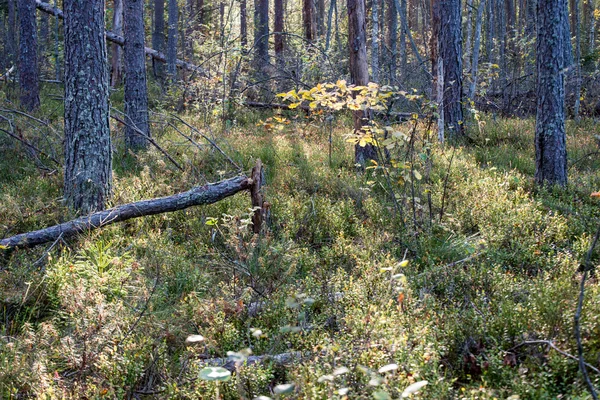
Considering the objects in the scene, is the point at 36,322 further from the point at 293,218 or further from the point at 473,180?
the point at 473,180

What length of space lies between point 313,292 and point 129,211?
2468 mm

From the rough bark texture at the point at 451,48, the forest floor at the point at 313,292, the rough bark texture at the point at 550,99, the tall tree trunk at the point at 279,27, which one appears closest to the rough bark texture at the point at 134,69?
the forest floor at the point at 313,292

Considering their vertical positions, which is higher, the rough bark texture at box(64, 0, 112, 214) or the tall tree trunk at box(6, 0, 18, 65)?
the tall tree trunk at box(6, 0, 18, 65)

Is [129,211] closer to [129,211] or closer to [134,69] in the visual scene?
[129,211]

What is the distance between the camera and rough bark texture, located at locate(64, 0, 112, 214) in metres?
6.17

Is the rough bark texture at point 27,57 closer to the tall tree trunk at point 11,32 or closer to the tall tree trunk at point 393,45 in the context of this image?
the tall tree trunk at point 11,32

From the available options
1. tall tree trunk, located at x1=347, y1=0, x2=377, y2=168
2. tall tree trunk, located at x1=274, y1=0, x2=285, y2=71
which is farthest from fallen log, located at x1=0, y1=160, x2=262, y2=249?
tall tree trunk, located at x1=274, y1=0, x2=285, y2=71

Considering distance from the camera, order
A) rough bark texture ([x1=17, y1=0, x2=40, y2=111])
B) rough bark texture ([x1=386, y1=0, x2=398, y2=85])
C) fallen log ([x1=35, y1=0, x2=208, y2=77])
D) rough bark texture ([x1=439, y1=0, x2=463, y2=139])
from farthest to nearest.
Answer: rough bark texture ([x1=386, y1=0, x2=398, y2=85])
fallen log ([x1=35, y1=0, x2=208, y2=77])
rough bark texture ([x1=17, y1=0, x2=40, y2=111])
rough bark texture ([x1=439, y1=0, x2=463, y2=139])

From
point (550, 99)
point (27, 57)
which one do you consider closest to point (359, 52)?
point (550, 99)

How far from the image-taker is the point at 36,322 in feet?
13.7

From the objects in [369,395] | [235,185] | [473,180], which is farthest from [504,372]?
[473,180]

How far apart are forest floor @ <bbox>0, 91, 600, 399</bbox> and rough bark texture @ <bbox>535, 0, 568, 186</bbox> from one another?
34 cm

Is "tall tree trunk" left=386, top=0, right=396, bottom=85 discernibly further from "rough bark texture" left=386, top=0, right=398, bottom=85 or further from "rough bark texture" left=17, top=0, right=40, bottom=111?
"rough bark texture" left=17, top=0, right=40, bottom=111

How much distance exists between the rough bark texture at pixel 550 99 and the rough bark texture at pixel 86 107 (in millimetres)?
6216
